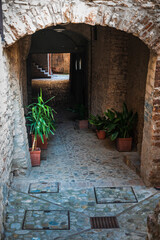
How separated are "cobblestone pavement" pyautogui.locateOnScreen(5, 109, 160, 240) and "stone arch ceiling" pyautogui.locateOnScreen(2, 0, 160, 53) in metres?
2.46

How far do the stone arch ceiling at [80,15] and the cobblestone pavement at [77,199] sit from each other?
2455mm

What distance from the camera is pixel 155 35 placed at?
169 inches

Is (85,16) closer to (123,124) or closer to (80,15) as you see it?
(80,15)

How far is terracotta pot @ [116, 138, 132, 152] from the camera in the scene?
6.88m

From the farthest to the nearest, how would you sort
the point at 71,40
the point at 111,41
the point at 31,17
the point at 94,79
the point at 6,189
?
1. the point at 71,40
2. the point at 94,79
3. the point at 111,41
4. the point at 6,189
5. the point at 31,17

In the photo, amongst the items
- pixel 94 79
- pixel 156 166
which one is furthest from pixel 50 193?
pixel 94 79

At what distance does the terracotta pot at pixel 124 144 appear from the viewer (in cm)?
688

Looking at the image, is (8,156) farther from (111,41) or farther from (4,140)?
(111,41)

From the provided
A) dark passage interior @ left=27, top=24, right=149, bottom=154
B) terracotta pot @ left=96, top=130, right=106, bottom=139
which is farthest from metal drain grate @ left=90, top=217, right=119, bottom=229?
terracotta pot @ left=96, top=130, right=106, bottom=139

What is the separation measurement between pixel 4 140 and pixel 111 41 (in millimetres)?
4332

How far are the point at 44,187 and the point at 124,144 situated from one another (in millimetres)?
2630

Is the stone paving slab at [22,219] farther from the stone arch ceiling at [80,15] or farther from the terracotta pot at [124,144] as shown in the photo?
the terracotta pot at [124,144]

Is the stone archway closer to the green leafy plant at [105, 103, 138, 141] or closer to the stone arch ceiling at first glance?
the stone arch ceiling

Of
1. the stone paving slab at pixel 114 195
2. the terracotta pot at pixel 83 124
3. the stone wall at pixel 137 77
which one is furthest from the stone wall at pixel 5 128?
the terracotta pot at pixel 83 124
